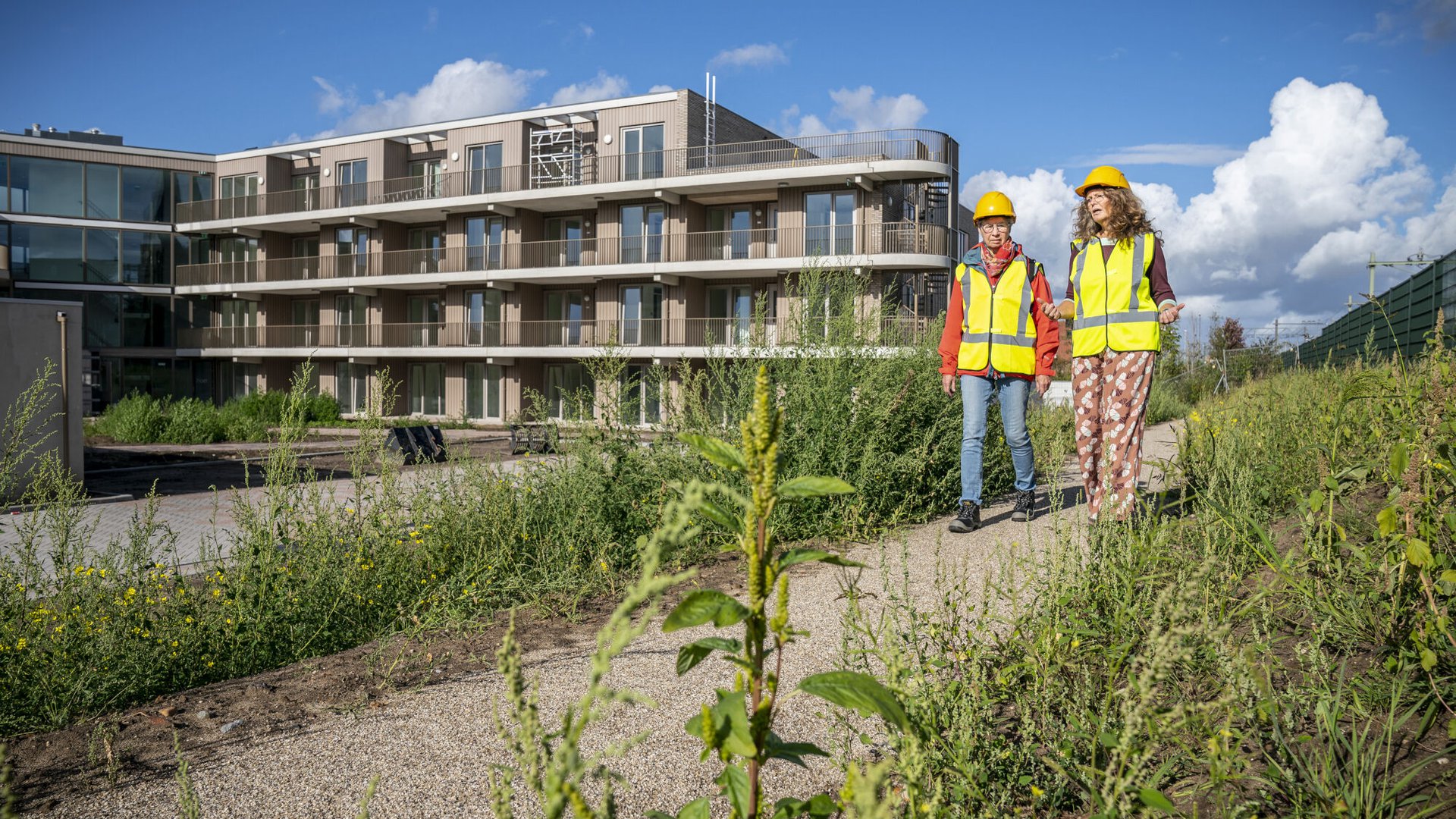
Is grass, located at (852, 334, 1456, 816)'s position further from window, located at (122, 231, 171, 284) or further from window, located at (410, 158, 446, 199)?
window, located at (122, 231, 171, 284)

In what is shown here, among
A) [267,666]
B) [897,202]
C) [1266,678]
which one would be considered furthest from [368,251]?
[1266,678]

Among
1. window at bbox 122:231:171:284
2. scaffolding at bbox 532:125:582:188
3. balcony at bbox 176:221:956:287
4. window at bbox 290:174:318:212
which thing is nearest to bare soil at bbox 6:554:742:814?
balcony at bbox 176:221:956:287

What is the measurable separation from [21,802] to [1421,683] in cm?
374

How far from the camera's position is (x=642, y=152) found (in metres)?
30.2

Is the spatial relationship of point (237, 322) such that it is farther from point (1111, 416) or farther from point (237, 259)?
point (1111, 416)

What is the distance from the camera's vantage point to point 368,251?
3578cm

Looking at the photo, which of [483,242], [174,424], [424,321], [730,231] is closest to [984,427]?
[174,424]

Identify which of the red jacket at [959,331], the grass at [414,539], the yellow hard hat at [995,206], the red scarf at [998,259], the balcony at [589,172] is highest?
the balcony at [589,172]

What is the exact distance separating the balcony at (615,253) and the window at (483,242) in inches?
1.5

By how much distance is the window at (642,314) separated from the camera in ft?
99.4

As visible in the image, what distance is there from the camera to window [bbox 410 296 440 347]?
34.8 m

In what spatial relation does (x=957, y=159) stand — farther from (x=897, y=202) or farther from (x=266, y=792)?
(x=266, y=792)

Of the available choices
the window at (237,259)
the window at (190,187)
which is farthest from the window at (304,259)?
the window at (190,187)

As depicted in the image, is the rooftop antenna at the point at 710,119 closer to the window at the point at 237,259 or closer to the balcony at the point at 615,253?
the balcony at the point at 615,253
